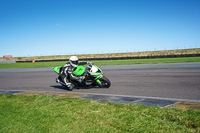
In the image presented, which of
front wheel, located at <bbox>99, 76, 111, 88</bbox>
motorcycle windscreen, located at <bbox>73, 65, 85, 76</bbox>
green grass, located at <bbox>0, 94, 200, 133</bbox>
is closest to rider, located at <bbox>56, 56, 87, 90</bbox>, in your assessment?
motorcycle windscreen, located at <bbox>73, 65, 85, 76</bbox>

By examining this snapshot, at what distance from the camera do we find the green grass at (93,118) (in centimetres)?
353

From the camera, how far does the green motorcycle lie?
25.8 feet

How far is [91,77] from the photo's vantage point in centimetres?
795

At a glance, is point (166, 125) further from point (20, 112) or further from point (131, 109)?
point (20, 112)

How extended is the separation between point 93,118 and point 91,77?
3.91 m

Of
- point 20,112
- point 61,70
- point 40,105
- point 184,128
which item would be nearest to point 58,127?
point 20,112

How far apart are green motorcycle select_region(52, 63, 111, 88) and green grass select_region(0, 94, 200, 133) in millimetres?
2600

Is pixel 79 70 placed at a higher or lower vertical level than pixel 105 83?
higher

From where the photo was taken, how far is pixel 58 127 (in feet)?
12.1

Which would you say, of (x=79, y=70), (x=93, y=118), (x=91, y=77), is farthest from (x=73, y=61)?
(x=93, y=118)

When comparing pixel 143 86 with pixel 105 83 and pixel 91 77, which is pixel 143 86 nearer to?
pixel 105 83

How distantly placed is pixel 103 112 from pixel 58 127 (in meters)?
1.21

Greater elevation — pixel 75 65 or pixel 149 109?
pixel 75 65

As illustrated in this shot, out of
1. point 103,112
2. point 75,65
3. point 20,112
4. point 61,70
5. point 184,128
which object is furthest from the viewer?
point 61,70
